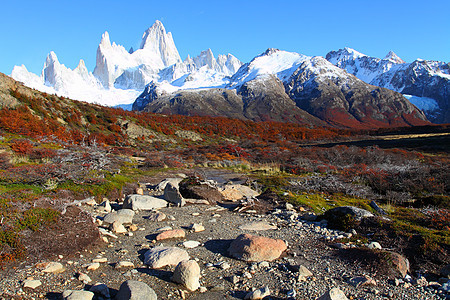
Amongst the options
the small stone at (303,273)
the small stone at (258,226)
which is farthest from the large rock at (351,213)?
the small stone at (303,273)

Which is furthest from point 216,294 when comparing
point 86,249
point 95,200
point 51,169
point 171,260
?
point 51,169

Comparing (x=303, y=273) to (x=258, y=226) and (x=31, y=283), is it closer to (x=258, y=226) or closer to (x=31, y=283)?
(x=258, y=226)

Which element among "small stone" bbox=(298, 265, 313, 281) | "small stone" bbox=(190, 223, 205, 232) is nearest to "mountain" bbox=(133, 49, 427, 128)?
"small stone" bbox=(190, 223, 205, 232)

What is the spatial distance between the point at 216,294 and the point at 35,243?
148 inches

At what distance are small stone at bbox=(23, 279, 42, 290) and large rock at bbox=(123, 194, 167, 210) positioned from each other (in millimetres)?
5504

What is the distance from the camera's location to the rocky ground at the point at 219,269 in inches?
181

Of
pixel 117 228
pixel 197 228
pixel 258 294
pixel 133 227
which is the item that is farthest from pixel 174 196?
pixel 258 294

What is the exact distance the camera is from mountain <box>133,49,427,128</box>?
5295 inches

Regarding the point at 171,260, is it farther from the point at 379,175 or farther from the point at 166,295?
the point at 379,175

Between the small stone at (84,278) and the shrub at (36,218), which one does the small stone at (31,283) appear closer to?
the small stone at (84,278)

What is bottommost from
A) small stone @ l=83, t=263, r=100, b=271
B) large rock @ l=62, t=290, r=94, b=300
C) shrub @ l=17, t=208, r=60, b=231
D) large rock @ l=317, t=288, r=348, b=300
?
small stone @ l=83, t=263, r=100, b=271

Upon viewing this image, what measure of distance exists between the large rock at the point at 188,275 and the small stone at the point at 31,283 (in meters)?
2.20

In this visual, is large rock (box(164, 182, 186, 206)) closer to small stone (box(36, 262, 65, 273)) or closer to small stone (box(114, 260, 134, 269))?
small stone (box(114, 260, 134, 269))

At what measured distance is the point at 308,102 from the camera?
15475 cm
